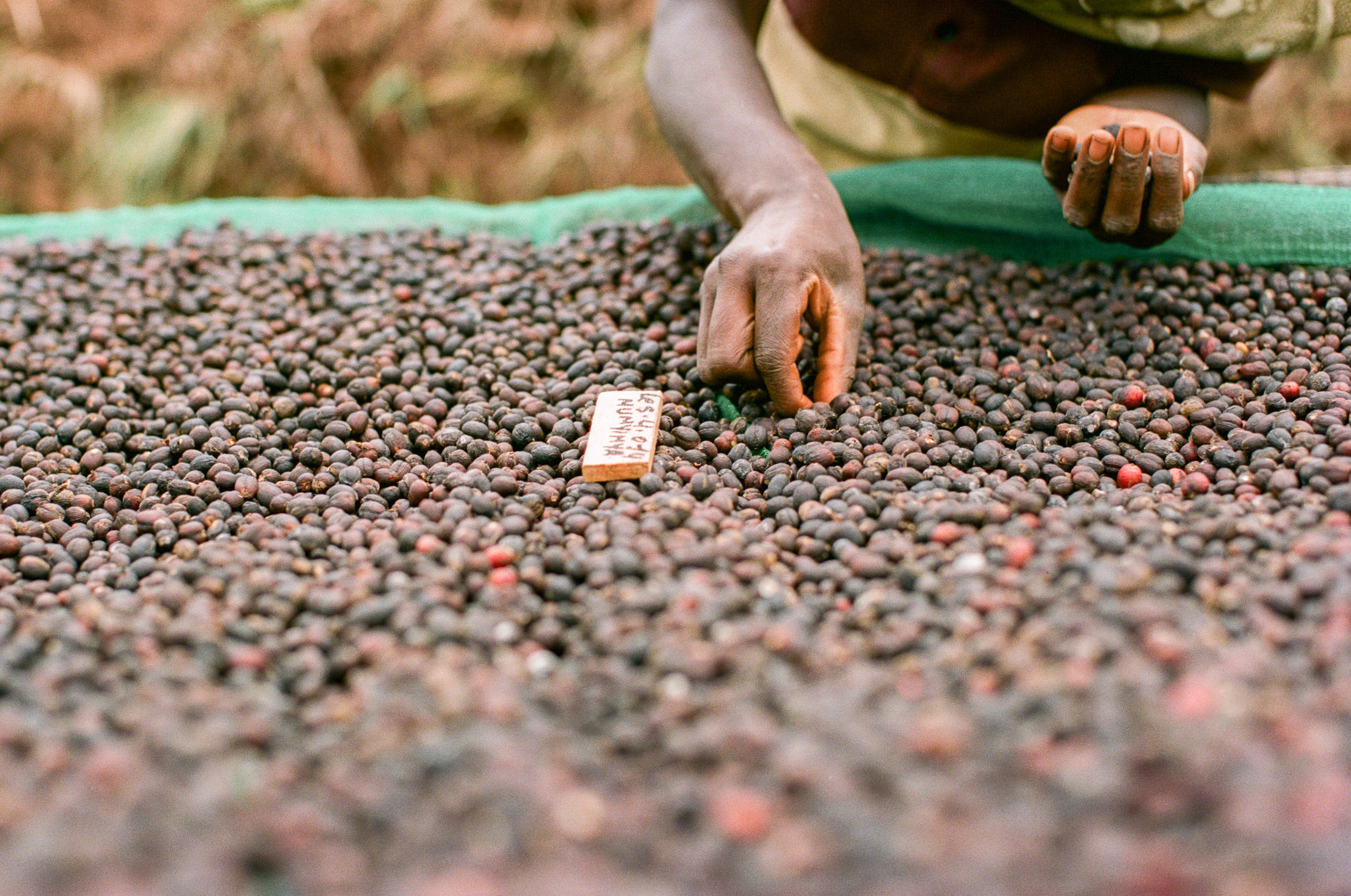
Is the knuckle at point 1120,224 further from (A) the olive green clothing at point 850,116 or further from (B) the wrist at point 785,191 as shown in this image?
(A) the olive green clothing at point 850,116

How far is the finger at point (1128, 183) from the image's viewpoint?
5.17 ft

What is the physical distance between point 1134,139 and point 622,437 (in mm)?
966

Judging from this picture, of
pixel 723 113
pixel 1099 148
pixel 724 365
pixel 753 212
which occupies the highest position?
pixel 723 113

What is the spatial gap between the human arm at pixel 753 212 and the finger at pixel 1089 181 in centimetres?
37

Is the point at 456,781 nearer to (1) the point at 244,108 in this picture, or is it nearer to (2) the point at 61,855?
(2) the point at 61,855

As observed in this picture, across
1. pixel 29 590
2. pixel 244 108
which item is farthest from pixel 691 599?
pixel 244 108

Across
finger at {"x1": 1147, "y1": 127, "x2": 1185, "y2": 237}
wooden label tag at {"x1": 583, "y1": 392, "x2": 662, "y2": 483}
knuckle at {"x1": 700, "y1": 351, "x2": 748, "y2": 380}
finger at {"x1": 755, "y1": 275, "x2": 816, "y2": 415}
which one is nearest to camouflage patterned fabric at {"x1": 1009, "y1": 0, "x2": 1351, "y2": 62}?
finger at {"x1": 1147, "y1": 127, "x2": 1185, "y2": 237}

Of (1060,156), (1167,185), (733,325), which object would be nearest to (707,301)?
(733,325)

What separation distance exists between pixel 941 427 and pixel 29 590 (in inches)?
54.4

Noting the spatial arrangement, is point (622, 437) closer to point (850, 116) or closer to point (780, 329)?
point (780, 329)

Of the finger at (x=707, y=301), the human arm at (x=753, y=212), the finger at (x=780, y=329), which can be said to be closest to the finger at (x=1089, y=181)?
the human arm at (x=753, y=212)

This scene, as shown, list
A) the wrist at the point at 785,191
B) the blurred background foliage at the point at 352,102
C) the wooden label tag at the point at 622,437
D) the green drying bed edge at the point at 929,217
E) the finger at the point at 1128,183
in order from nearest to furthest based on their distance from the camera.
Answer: the wooden label tag at the point at 622,437 → the finger at the point at 1128,183 → the wrist at the point at 785,191 → the green drying bed edge at the point at 929,217 → the blurred background foliage at the point at 352,102

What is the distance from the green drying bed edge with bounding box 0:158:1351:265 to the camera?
201 cm

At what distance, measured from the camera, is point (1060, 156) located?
5.44ft
